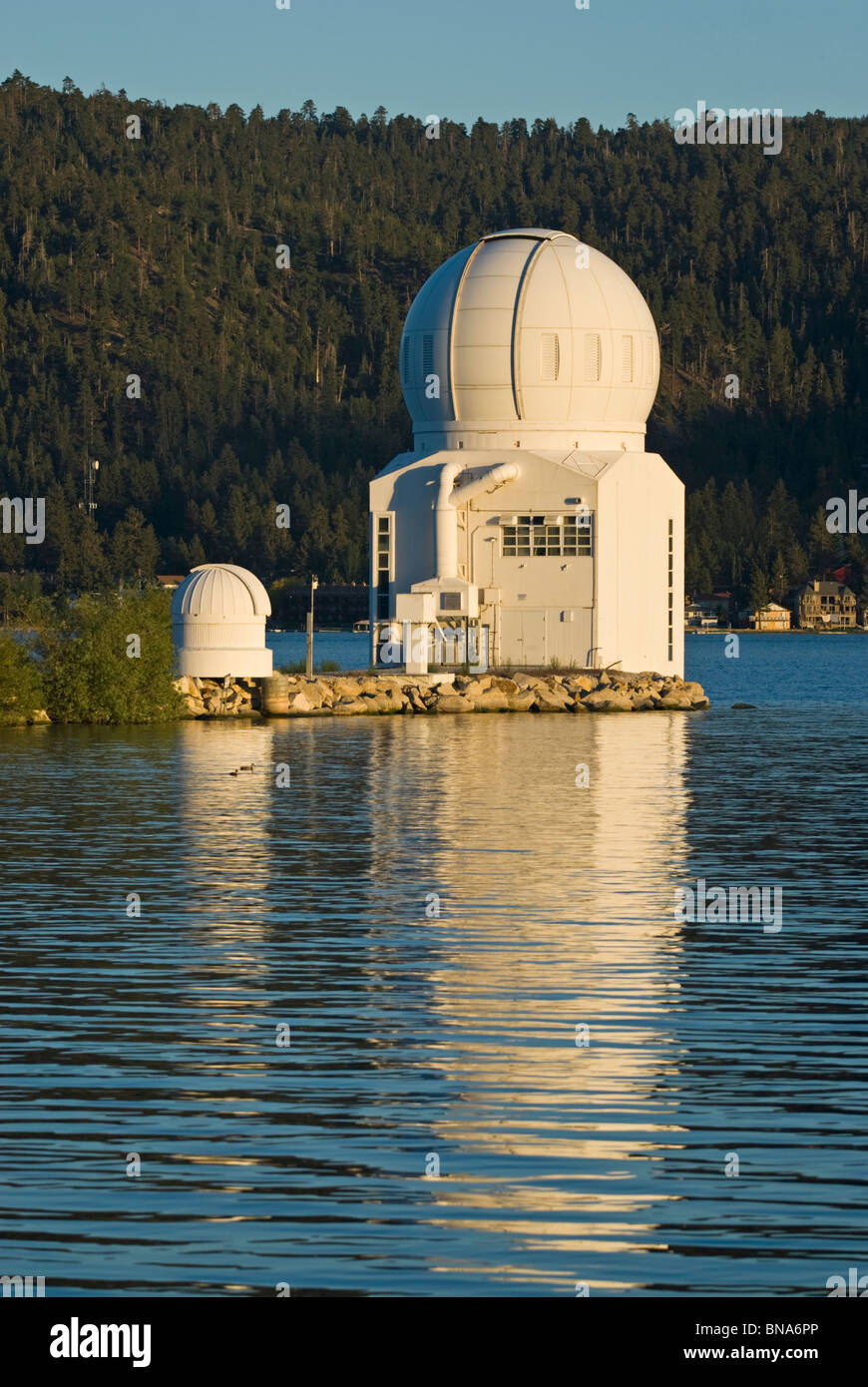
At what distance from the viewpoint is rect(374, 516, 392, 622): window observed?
62469 millimetres

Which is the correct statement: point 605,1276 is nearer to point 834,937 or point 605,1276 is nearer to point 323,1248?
point 323,1248

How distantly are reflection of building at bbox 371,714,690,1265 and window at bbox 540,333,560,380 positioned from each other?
89.5 ft

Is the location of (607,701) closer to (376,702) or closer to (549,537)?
(549,537)

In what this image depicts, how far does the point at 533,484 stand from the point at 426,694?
22.7 ft

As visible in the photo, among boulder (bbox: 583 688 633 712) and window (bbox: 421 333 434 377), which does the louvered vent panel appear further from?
boulder (bbox: 583 688 633 712)

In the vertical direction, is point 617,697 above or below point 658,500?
below

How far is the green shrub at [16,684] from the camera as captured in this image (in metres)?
47.5

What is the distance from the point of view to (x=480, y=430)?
62.2 metres

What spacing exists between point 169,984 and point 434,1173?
591cm

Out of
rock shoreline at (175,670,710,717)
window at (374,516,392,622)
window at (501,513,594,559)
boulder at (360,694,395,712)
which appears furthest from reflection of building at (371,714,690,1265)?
window at (374,516,392,622)

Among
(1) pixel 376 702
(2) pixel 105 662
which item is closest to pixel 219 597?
(1) pixel 376 702

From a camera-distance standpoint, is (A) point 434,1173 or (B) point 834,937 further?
(B) point 834,937
